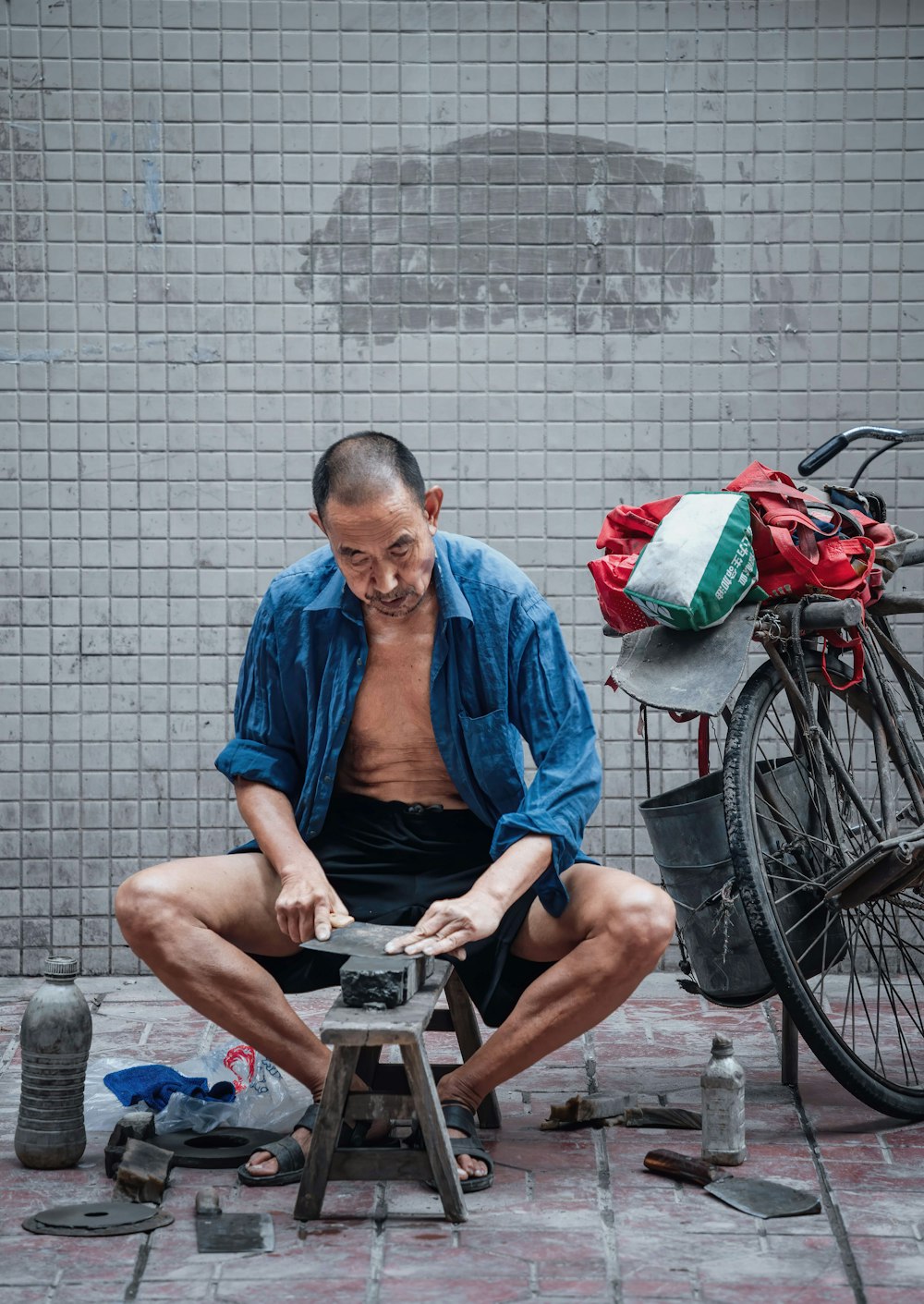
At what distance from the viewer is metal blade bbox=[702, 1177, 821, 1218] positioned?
3.02m

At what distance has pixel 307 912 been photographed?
3.21 m

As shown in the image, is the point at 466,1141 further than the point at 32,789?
No

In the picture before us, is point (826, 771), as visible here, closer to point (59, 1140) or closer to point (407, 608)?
point (407, 608)

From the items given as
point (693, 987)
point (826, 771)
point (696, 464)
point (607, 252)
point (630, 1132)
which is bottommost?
point (630, 1132)

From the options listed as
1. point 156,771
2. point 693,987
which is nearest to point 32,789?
point 156,771

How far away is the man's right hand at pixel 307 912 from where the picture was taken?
Answer: 10.5 feet

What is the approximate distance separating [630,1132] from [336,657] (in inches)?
52.9

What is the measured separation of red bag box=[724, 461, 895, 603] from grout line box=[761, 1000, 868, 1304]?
1.24m

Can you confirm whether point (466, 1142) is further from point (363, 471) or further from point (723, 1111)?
point (363, 471)

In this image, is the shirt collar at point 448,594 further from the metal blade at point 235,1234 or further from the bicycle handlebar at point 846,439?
the metal blade at point 235,1234

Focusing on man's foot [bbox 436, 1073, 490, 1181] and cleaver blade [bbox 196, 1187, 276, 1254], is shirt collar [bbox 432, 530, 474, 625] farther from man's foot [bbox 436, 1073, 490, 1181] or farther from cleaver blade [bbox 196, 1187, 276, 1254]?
cleaver blade [bbox 196, 1187, 276, 1254]

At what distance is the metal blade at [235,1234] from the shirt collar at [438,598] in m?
1.35

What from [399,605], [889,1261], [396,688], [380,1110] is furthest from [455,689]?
[889,1261]

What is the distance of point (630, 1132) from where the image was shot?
355cm
